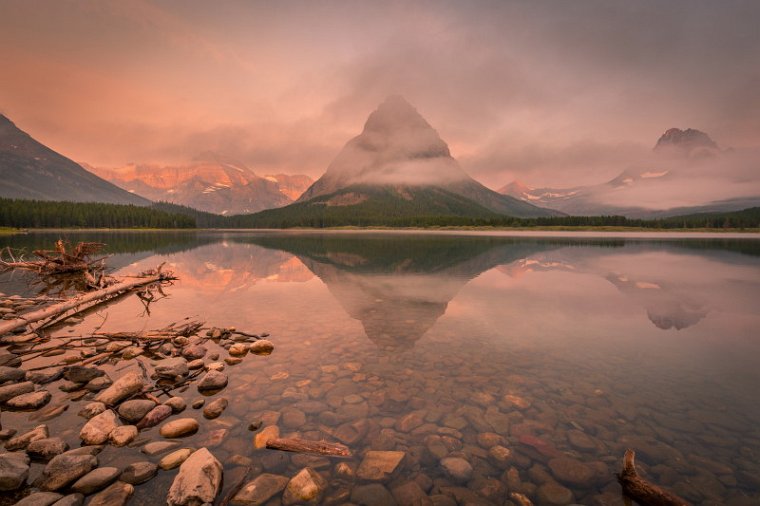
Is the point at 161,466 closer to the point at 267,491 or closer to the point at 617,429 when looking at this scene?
the point at 267,491

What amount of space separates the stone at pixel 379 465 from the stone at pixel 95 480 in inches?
198

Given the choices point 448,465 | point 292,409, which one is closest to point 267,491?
point 292,409

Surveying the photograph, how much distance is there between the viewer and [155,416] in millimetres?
9391

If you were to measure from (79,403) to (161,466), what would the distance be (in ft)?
16.1

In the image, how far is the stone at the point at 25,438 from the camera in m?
→ 7.84

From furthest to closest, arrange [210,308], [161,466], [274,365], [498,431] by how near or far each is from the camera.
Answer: [210,308]
[274,365]
[498,431]
[161,466]

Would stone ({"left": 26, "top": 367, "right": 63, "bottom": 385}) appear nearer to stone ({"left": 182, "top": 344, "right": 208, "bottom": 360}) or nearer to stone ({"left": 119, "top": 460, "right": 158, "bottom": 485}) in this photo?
stone ({"left": 182, "top": 344, "right": 208, "bottom": 360})

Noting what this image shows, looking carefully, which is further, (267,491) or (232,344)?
(232,344)

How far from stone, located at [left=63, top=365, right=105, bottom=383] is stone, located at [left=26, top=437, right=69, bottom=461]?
4187 mm

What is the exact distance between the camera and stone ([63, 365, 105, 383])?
1147 cm

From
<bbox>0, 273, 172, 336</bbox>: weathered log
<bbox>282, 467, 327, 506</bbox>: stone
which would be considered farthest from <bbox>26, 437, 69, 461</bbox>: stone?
<bbox>0, 273, 172, 336</bbox>: weathered log

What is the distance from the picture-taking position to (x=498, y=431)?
915cm

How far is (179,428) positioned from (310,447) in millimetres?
3551

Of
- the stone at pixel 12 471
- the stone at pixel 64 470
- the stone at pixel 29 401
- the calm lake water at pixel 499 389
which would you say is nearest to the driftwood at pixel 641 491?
the calm lake water at pixel 499 389
